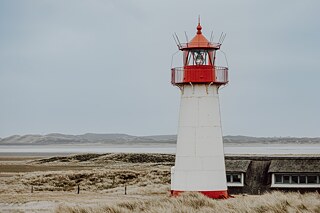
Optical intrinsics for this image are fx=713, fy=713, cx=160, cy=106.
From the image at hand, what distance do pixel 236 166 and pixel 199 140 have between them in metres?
10.4

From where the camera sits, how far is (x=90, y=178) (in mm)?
47125

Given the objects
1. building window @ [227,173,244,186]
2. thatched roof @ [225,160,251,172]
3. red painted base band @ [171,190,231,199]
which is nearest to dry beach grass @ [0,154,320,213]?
red painted base band @ [171,190,231,199]

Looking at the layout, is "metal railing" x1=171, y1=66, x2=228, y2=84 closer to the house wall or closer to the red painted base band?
the red painted base band

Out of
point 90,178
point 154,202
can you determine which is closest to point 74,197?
point 154,202

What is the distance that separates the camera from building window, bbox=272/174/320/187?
3356 cm

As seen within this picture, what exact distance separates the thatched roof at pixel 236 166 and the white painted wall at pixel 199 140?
974 centimetres

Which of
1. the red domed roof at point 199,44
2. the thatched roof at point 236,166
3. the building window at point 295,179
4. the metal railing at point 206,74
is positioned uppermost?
the red domed roof at point 199,44

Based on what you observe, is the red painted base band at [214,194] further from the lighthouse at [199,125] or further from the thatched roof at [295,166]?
the thatched roof at [295,166]

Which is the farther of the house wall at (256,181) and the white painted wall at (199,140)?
the house wall at (256,181)

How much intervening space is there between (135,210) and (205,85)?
16.5ft

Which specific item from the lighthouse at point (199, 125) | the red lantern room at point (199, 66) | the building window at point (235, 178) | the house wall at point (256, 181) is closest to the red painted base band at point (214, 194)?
the lighthouse at point (199, 125)

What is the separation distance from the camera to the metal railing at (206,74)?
24859 millimetres

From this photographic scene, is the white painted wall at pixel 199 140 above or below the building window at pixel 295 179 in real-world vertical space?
above

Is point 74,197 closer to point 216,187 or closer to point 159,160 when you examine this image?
point 216,187
